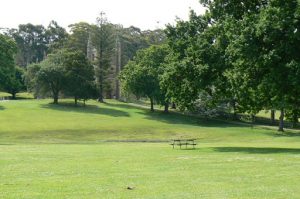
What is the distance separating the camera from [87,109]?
3214 inches

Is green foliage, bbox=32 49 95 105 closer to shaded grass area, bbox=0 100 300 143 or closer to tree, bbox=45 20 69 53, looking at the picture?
shaded grass area, bbox=0 100 300 143

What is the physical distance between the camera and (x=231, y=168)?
18.9m

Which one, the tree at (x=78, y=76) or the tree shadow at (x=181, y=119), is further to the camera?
the tree at (x=78, y=76)

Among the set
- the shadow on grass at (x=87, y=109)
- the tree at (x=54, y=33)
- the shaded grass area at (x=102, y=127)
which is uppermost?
the tree at (x=54, y=33)

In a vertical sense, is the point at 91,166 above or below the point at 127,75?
below

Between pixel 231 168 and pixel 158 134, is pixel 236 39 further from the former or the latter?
pixel 158 134

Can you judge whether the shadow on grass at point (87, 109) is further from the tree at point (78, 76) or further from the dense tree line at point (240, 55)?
the dense tree line at point (240, 55)

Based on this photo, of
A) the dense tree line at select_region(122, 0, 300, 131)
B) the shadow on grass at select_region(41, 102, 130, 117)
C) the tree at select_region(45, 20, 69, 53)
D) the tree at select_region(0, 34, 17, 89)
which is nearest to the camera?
the dense tree line at select_region(122, 0, 300, 131)

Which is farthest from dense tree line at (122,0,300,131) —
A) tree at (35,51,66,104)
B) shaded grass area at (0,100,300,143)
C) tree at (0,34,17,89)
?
tree at (35,51,66,104)

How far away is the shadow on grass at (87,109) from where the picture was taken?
77.7m

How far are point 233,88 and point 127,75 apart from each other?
184 ft

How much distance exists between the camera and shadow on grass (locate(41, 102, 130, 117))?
7766 cm

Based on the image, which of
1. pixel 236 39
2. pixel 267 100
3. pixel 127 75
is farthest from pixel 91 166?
pixel 127 75

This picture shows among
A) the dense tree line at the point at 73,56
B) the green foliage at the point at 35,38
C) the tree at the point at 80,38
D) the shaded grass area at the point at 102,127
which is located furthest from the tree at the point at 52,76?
the green foliage at the point at 35,38
